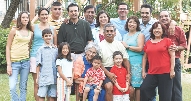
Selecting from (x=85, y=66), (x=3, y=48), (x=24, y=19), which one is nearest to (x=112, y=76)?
(x=85, y=66)

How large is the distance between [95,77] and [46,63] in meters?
0.88

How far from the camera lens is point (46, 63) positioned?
22.1 feet

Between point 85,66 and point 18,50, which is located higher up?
point 18,50

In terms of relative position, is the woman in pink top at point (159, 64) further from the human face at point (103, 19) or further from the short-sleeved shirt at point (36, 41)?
the short-sleeved shirt at point (36, 41)

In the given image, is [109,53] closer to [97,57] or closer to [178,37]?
[97,57]

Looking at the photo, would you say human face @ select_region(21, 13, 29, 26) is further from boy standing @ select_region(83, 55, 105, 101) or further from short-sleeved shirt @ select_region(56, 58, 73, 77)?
boy standing @ select_region(83, 55, 105, 101)

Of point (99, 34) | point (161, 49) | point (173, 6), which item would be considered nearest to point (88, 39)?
point (99, 34)

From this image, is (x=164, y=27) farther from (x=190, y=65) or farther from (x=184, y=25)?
(x=190, y=65)

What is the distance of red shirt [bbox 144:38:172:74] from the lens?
6.60 m

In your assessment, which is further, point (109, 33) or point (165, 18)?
point (165, 18)

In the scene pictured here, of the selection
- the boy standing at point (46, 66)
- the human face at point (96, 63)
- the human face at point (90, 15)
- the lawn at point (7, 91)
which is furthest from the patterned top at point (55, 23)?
the lawn at point (7, 91)

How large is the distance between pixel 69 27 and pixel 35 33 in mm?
619

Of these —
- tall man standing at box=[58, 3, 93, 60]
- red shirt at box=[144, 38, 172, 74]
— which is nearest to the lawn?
tall man standing at box=[58, 3, 93, 60]

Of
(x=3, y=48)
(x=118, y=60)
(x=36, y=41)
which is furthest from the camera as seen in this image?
(x=3, y=48)
